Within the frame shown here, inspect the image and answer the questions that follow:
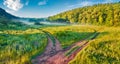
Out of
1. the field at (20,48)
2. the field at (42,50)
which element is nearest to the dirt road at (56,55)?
the field at (42,50)

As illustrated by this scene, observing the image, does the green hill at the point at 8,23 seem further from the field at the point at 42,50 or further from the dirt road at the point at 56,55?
the dirt road at the point at 56,55

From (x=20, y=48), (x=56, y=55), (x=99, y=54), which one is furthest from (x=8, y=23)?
(x=99, y=54)

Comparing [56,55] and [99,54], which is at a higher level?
[56,55]

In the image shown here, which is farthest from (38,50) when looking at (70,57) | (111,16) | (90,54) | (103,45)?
(111,16)

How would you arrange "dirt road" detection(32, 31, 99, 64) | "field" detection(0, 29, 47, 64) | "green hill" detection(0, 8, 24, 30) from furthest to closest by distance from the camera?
"green hill" detection(0, 8, 24, 30), "field" detection(0, 29, 47, 64), "dirt road" detection(32, 31, 99, 64)

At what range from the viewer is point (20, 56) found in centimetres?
5662

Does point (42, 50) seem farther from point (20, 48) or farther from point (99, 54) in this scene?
point (99, 54)

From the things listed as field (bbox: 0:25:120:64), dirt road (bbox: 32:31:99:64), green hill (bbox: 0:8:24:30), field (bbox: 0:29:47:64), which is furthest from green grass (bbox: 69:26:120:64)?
green hill (bbox: 0:8:24:30)

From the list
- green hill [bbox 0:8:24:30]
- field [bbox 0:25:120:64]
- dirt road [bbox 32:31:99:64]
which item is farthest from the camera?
green hill [bbox 0:8:24:30]

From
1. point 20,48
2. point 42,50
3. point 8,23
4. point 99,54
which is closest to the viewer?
point 99,54

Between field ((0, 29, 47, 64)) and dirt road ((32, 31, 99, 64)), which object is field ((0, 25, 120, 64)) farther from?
dirt road ((32, 31, 99, 64))

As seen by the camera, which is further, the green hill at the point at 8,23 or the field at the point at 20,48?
the green hill at the point at 8,23

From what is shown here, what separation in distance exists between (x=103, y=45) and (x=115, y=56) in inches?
280

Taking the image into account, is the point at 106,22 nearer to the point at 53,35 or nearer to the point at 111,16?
the point at 111,16
